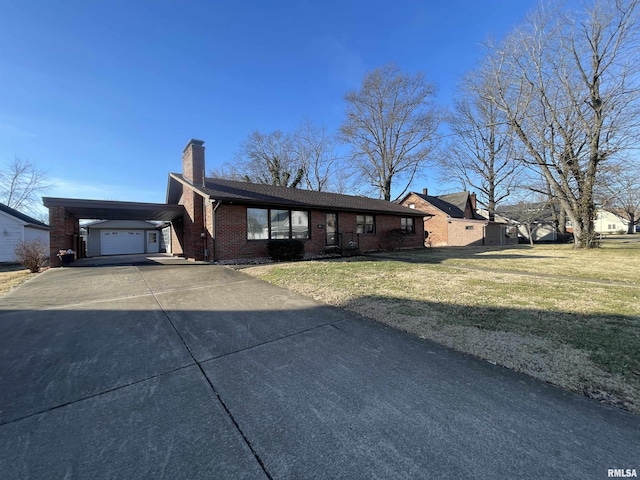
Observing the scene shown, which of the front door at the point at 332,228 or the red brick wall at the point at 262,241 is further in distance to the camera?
the front door at the point at 332,228

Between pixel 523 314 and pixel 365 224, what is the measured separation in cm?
1244

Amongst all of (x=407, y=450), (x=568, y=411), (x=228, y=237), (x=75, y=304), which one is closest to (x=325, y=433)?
(x=407, y=450)

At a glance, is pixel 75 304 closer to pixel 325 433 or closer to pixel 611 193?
pixel 325 433

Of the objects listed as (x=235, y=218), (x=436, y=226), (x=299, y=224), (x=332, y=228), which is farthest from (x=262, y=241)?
(x=436, y=226)

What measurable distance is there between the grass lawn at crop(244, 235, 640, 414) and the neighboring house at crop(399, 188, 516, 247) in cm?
1787

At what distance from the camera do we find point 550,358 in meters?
3.01

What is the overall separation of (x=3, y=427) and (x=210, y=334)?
1.92m

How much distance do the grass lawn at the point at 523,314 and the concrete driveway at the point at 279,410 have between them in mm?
392

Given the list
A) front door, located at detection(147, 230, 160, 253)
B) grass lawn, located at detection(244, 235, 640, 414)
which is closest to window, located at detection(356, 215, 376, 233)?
grass lawn, located at detection(244, 235, 640, 414)

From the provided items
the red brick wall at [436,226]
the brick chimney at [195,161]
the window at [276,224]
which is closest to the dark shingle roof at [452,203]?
the red brick wall at [436,226]

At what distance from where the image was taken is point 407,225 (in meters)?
19.7

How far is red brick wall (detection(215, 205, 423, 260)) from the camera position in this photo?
37.3 feet

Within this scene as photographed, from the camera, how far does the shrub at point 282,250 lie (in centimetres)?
1183

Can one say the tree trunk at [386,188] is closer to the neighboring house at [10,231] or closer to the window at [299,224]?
the window at [299,224]
